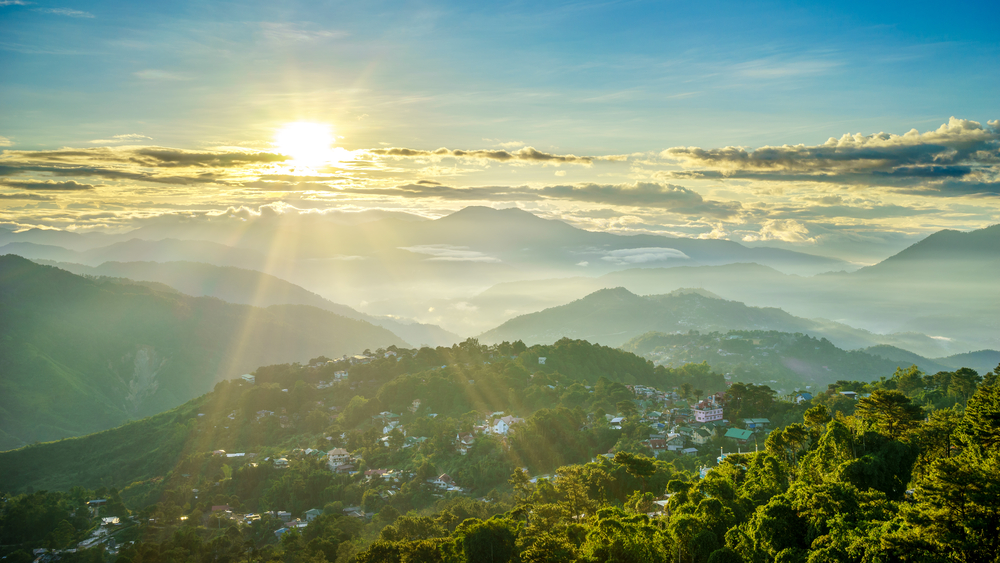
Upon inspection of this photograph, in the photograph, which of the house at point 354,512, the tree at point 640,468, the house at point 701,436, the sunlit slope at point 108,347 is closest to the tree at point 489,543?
the tree at point 640,468

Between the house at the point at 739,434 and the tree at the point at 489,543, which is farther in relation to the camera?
the house at the point at 739,434

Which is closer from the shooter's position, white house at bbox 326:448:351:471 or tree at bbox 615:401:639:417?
white house at bbox 326:448:351:471

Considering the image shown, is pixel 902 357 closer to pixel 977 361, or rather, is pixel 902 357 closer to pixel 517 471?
pixel 977 361

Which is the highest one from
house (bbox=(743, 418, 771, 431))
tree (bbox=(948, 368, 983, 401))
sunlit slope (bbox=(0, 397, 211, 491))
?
tree (bbox=(948, 368, 983, 401))

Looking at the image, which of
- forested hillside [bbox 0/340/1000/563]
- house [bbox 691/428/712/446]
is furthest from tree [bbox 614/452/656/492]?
house [bbox 691/428/712/446]

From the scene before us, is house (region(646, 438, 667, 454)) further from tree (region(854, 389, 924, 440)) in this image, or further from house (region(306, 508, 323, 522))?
house (region(306, 508, 323, 522))

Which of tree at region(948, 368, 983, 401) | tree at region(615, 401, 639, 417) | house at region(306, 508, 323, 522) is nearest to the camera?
tree at region(948, 368, 983, 401)

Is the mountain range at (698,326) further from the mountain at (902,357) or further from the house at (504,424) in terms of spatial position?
the house at (504,424)

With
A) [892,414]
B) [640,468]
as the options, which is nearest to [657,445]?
[640,468]

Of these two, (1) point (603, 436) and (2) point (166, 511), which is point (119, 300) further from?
(1) point (603, 436)
